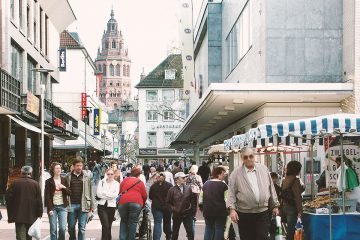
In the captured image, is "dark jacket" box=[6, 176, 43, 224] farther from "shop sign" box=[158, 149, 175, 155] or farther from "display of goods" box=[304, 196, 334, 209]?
"shop sign" box=[158, 149, 175, 155]

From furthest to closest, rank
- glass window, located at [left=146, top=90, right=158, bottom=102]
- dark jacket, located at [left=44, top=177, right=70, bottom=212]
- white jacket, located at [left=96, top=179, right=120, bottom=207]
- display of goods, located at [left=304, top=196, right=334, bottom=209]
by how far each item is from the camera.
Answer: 1. glass window, located at [left=146, top=90, right=158, bottom=102]
2. white jacket, located at [left=96, top=179, right=120, bottom=207]
3. dark jacket, located at [left=44, top=177, right=70, bottom=212]
4. display of goods, located at [left=304, top=196, right=334, bottom=209]

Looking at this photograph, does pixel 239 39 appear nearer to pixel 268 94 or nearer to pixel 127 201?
pixel 268 94

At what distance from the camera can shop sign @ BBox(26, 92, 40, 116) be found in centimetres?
3114

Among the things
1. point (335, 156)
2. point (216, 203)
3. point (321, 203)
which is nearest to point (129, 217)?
point (216, 203)

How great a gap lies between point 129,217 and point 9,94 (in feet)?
46.8

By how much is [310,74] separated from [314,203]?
42.2ft

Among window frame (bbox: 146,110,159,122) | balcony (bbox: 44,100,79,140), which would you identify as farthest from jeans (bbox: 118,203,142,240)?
window frame (bbox: 146,110,159,122)

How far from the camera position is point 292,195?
532 inches

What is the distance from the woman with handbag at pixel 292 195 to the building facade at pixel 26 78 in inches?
580

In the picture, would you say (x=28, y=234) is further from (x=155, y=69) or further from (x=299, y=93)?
(x=155, y=69)

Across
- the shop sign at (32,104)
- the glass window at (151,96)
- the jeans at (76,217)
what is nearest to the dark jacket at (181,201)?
the jeans at (76,217)

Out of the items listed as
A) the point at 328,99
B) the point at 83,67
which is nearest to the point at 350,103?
the point at 328,99

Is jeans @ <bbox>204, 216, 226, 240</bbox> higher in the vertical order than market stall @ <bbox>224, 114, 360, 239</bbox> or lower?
lower

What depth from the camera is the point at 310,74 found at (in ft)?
83.9
